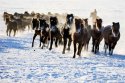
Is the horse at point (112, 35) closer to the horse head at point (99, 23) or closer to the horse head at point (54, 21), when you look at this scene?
the horse head at point (99, 23)

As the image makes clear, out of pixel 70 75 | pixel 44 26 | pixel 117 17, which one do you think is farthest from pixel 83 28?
pixel 117 17

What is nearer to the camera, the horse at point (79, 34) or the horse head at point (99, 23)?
the horse at point (79, 34)

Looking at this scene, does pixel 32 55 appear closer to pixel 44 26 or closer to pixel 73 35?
pixel 73 35

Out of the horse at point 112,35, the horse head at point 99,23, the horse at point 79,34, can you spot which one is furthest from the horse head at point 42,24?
the horse at point 79,34

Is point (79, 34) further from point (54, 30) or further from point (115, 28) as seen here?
point (115, 28)

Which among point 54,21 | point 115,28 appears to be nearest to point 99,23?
point 115,28

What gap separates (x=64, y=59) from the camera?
16188 millimetres

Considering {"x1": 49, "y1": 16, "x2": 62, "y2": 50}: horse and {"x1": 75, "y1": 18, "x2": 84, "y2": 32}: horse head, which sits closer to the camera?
{"x1": 75, "y1": 18, "x2": 84, "y2": 32}: horse head

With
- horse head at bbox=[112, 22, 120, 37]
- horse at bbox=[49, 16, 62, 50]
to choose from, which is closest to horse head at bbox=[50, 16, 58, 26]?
horse at bbox=[49, 16, 62, 50]

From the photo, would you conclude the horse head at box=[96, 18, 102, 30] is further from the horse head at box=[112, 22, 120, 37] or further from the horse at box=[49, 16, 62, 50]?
the horse at box=[49, 16, 62, 50]

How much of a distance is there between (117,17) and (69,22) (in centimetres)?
3562

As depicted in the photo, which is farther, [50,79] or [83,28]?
[83,28]

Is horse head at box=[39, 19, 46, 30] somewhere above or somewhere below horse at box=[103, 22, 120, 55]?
above

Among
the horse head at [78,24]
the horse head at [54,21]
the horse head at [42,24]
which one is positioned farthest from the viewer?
the horse head at [42,24]
